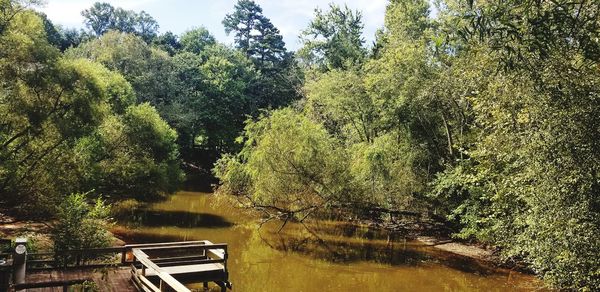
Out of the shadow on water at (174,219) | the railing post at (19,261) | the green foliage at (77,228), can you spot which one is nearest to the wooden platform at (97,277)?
the green foliage at (77,228)

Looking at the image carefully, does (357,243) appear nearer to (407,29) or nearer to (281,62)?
(407,29)

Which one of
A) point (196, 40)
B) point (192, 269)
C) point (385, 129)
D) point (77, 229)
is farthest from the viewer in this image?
point (196, 40)

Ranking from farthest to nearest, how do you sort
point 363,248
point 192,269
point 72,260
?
point 363,248, point 192,269, point 72,260

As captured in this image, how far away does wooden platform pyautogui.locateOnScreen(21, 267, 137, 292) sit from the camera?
1091 centimetres

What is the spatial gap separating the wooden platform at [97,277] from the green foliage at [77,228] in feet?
4.55

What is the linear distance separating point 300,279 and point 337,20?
31.9m

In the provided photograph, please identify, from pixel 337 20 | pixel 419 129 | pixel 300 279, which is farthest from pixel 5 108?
pixel 337 20

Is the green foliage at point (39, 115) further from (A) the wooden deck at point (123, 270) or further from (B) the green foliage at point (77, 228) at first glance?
(A) the wooden deck at point (123, 270)

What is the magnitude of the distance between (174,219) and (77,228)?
14.2m

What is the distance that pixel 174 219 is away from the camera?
2716 centimetres

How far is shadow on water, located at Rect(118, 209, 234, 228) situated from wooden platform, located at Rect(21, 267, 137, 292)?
521 inches

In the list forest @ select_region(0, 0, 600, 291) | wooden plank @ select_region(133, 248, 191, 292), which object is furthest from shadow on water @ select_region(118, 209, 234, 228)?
wooden plank @ select_region(133, 248, 191, 292)

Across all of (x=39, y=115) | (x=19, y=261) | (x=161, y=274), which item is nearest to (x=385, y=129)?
(x=39, y=115)

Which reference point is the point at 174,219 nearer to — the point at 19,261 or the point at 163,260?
the point at 163,260
